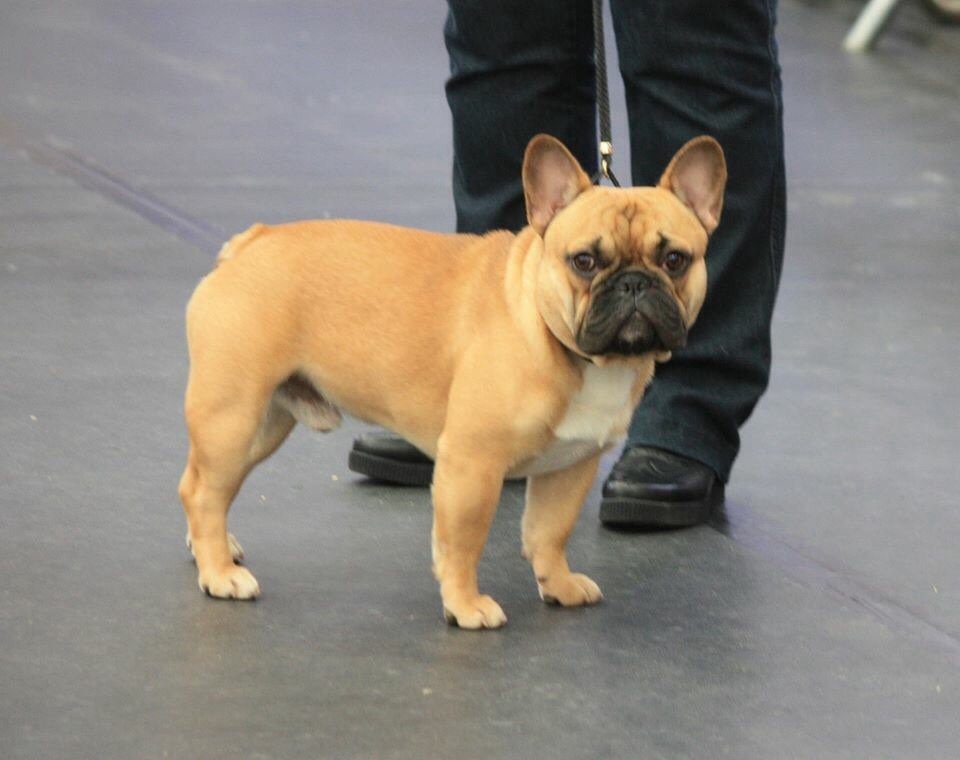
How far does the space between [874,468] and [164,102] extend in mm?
3794

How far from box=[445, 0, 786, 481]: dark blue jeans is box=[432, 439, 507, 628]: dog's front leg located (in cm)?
61

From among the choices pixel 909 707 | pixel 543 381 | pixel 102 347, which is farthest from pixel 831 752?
pixel 102 347

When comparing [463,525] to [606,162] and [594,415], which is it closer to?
[594,415]

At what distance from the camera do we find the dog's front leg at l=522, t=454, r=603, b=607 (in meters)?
2.30

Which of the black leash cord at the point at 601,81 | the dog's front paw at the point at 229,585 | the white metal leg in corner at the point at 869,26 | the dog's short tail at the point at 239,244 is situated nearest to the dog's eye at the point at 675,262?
the black leash cord at the point at 601,81

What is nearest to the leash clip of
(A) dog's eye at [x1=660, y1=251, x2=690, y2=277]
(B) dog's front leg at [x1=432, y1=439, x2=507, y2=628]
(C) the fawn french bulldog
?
(C) the fawn french bulldog

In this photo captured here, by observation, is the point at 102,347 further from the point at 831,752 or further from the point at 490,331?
the point at 831,752

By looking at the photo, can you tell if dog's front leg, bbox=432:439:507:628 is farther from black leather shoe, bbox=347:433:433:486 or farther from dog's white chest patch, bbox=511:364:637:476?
black leather shoe, bbox=347:433:433:486

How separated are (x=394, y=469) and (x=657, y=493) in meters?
0.42

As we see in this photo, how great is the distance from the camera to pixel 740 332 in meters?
2.74

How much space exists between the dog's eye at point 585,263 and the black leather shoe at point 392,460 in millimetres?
770

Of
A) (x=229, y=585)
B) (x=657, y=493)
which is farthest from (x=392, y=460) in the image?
(x=229, y=585)

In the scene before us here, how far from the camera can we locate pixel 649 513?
2.61 metres

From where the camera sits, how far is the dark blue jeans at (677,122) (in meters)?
2.63
